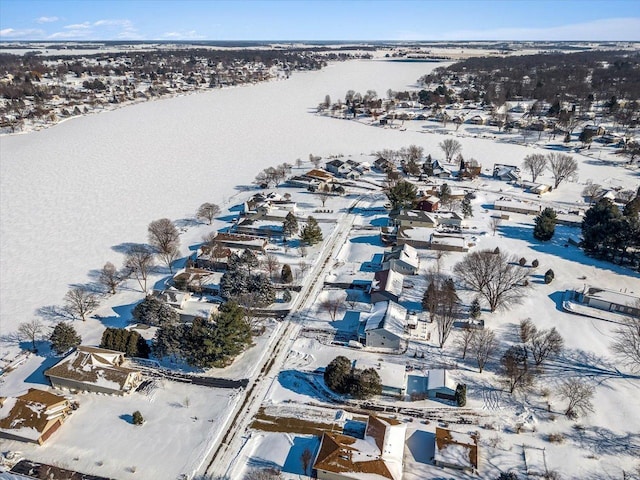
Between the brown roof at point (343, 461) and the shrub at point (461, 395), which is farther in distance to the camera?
the shrub at point (461, 395)

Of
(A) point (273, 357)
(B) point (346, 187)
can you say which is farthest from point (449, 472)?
(B) point (346, 187)

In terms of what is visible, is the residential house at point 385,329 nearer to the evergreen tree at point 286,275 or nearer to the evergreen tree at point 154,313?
the evergreen tree at point 286,275

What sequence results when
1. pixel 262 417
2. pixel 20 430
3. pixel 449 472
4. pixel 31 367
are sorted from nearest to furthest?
pixel 449 472, pixel 20 430, pixel 262 417, pixel 31 367

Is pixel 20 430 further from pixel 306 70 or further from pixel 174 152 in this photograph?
pixel 306 70

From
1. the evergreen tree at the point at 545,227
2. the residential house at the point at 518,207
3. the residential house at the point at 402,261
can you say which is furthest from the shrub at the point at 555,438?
the residential house at the point at 518,207

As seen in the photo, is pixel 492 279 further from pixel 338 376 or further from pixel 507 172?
pixel 507 172

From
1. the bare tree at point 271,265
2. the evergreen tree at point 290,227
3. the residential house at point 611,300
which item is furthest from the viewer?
the evergreen tree at point 290,227

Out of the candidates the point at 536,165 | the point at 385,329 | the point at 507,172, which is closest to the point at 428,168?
the point at 507,172
